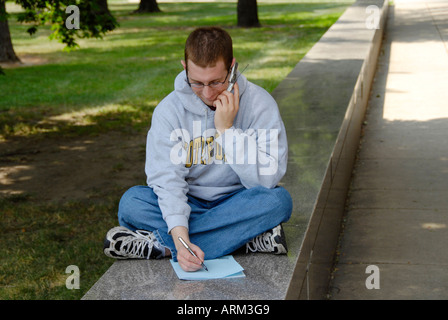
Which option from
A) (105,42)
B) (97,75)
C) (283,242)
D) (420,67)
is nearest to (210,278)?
(283,242)

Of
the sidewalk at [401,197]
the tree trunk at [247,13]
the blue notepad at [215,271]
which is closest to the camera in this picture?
the blue notepad at [215,271]

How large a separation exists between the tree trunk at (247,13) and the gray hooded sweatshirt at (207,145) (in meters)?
19.0

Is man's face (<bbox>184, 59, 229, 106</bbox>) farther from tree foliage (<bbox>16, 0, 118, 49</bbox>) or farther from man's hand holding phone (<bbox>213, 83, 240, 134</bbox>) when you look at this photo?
tree foliage (<bbox>16, 0, 118, 49</bbox>)

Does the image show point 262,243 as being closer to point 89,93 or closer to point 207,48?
point 207,48

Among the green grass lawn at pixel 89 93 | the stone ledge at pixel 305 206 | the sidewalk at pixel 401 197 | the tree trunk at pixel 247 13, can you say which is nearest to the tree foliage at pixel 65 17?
the green grass lawn at pixel 89 93

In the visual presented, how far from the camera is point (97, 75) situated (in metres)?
13.9

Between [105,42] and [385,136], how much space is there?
44.2ft

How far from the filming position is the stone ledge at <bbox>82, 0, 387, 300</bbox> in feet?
9.48

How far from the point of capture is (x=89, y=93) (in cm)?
1191

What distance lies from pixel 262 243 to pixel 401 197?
9.47 ft

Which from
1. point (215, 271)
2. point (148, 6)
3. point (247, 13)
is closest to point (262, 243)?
point (215, 271)

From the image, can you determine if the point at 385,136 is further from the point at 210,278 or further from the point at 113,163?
the point at 210,278

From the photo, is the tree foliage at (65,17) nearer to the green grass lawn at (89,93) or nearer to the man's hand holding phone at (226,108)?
the green grass lawn at (89,93)

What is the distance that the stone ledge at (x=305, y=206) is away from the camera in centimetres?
289
